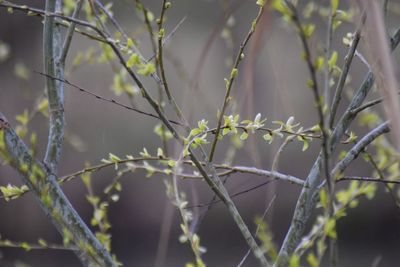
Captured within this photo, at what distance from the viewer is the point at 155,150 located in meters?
3.01

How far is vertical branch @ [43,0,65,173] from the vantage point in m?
1.04

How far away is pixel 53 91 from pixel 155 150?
196 cm

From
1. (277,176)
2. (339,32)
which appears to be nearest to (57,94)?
(277,176)

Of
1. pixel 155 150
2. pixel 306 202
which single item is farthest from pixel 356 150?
pixel 155 150

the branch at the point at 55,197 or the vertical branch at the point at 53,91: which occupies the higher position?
the vertical branch at the point at 53,91

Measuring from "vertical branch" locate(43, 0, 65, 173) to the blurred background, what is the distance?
1.76 meters

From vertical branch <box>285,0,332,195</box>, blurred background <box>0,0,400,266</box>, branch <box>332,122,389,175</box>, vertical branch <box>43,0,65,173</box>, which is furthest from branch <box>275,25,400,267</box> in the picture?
blurred background <box>0,0,400,266</box>

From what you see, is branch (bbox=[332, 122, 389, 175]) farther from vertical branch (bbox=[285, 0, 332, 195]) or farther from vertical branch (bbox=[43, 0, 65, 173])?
vertical branch (bbox=[43, 0, 65, 173])

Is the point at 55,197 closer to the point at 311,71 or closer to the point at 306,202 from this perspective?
the point at 306,202

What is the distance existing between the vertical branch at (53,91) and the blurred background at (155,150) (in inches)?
69.1

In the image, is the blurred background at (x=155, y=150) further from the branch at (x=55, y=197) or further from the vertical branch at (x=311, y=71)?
the vertical branch at (x=311, y=71)

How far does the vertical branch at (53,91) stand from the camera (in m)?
1.04

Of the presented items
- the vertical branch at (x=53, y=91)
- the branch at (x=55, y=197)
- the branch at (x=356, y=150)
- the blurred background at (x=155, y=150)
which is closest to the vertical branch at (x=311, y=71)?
the branch at (x=356, y=150)

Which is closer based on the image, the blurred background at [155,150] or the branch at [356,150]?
the branch at [356,150]
